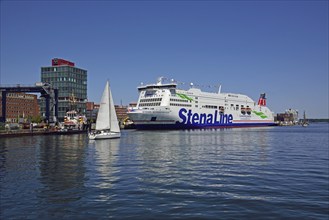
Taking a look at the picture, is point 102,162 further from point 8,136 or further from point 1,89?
point 1,89

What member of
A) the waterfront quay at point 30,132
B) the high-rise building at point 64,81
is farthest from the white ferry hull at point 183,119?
the high-rise building at point 64,81

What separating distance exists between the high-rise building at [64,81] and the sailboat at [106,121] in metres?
109

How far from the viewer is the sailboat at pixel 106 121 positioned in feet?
191

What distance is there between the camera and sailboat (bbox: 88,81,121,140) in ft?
191

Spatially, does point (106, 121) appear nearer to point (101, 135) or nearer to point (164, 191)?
point (101, 135)

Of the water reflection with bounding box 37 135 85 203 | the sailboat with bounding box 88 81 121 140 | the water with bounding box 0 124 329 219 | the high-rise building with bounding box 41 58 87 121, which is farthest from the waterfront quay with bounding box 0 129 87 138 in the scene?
the high-rise building with bounding box 41 58 87 121

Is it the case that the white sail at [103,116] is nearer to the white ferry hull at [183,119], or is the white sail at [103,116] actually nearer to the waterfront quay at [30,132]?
the waterfront quay at [30,132]

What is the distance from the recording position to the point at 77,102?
173 metres

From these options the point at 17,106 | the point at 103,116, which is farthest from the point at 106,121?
the point at 17,106

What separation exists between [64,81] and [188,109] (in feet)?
282

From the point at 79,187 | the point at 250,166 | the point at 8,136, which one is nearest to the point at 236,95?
the point at 8,136

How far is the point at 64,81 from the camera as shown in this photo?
16988cm

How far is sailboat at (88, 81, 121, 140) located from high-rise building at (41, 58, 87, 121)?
359 feet

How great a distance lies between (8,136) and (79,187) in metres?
60.7
